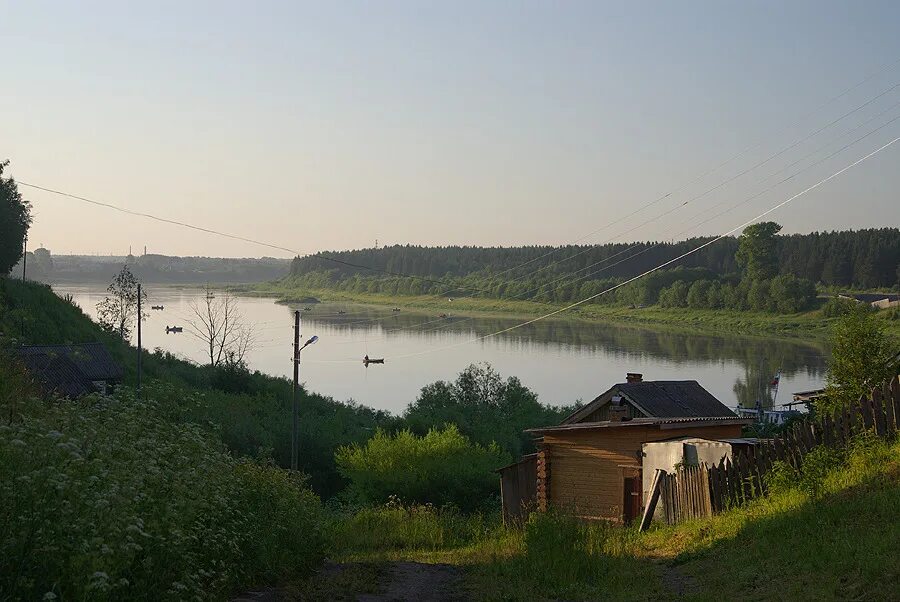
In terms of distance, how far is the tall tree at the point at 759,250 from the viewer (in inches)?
5497

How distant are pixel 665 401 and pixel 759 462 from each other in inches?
564

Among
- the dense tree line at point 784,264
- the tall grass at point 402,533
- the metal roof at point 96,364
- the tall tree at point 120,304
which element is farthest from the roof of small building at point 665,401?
the dense tree line at point 784,264

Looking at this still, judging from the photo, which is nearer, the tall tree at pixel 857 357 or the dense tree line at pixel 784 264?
the tall tree at pixel 857 357

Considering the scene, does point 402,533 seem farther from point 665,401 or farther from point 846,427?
point 846,427

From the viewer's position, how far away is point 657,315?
5630 inches

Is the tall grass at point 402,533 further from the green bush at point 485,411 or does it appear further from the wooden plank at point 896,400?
the green bush at point 485,411

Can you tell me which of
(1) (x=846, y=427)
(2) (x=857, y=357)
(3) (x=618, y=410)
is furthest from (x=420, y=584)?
(3) (x=618, y=410)

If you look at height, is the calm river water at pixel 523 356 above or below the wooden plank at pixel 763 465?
below

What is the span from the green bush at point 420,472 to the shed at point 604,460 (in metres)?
7.17

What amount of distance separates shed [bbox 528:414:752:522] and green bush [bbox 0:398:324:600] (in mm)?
13694

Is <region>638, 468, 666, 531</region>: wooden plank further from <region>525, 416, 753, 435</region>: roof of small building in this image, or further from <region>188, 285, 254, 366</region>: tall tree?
<region>188, 285, 254, 366</region>: tall tree

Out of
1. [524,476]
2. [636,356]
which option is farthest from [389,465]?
[636,356]

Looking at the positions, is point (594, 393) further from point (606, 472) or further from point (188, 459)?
point (188, 459)

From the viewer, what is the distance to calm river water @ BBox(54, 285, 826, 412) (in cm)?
7731
